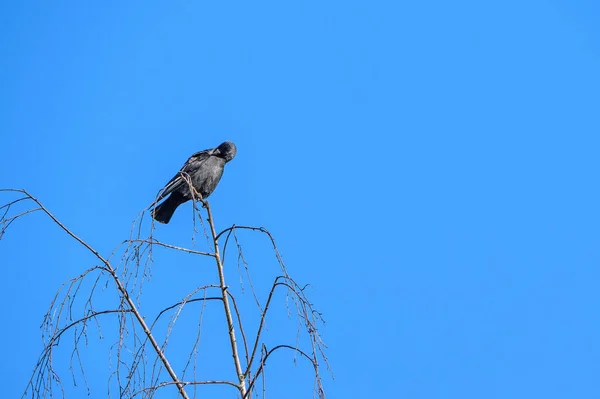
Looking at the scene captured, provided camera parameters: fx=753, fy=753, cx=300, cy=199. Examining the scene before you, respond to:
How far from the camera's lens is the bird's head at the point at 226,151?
7.48 metres

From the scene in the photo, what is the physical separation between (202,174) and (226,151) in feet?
1.55

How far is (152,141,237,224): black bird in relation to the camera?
7.14m

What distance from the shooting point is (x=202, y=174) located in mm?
7148

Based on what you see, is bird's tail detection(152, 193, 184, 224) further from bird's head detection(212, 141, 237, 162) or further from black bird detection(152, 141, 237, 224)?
bird's head detection(212, 141, 237, 162)

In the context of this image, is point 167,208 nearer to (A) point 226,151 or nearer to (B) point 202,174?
(B) point 202,174

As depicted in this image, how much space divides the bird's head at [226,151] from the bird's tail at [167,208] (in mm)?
597

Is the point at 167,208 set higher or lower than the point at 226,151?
lower

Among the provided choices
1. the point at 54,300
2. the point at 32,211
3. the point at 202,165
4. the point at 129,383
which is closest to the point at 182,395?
the point at 129,383

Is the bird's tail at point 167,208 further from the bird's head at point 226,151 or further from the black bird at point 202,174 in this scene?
the bird's head at point 226,151

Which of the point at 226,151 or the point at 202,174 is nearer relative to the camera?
the point at 202,174

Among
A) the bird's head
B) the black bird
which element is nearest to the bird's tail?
the black bird

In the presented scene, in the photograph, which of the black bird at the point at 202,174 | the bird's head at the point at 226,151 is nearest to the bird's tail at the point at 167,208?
the black bird at the point at 202,174

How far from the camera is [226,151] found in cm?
750

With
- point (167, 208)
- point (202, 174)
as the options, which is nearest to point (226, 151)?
point (202, 174)
